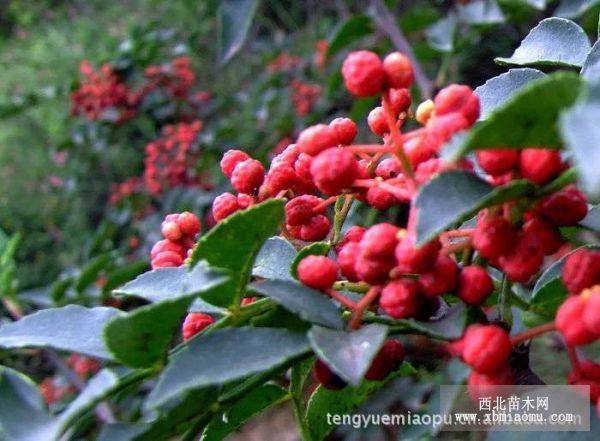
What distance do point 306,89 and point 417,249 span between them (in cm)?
245

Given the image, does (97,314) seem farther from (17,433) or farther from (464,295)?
(464,295)

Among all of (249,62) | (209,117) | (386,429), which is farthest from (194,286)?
(249,62)

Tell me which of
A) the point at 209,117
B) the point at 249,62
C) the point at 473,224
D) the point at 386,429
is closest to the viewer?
the point at 473,224

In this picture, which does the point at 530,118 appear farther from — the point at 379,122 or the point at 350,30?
the point at 350,30

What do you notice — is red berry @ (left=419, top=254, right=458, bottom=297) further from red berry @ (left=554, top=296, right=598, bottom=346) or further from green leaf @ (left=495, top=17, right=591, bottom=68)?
green leaf @ (left=495, top=17, right=591, bottom=68)

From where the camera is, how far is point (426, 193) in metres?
0.48

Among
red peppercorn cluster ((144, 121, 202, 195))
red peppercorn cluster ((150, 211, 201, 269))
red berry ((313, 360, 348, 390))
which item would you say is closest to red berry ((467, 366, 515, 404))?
red berry ((313, 360, 348, 390))

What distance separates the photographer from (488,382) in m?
0.53

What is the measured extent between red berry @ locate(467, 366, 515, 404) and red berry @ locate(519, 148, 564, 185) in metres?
0.14

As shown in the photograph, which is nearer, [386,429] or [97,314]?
[97,314]

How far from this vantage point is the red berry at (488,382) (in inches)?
21.0

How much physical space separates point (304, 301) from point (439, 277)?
10 cm

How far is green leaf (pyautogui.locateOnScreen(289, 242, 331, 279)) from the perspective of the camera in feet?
2.02

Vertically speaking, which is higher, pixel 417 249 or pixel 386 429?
pixel 417 249
